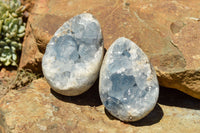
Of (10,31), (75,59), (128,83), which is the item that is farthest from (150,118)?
(10,31)

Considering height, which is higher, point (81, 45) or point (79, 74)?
point (81, 45)

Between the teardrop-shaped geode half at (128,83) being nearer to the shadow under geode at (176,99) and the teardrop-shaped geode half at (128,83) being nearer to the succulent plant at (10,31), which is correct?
the shadow under geode at (176,99)

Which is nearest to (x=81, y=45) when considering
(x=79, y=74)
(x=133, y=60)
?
(x=79, y=74)

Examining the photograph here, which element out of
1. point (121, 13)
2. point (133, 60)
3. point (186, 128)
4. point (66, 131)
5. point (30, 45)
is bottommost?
point (186, 128)

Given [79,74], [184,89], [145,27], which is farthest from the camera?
[145,27]

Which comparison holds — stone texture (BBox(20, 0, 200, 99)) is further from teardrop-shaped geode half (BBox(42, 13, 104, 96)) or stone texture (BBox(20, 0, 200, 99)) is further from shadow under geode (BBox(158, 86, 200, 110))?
teardrop-shaped geode half (BBox(42, 13, 104, 96))

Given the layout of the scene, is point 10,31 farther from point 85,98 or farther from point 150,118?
point 150,118

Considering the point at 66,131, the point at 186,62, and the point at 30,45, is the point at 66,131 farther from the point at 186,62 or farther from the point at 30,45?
the point at 30,45
